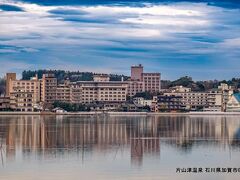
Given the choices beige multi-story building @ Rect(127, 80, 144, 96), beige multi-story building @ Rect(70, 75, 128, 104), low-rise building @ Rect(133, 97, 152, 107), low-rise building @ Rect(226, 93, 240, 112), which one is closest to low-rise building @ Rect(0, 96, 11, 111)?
beige multi-story building @ Rect(70, 75, 128, 104)

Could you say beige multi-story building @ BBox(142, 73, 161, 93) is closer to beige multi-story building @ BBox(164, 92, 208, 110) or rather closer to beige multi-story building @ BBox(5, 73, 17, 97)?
beige multi-story building @ BBox(164, 92, 208, 110)

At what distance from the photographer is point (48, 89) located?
74688 millimetres

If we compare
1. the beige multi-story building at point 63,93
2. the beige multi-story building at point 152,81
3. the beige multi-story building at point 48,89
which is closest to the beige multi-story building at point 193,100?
the beige multi-story building at point 63,93

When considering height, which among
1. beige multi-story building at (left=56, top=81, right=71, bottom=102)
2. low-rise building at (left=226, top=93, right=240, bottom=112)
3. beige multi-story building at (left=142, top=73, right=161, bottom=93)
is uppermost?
beige multi-story building at (left=142, top=73, right=161, bottom=93)

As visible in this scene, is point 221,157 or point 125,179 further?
point 221,157

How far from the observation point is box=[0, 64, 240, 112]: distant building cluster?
70.6m

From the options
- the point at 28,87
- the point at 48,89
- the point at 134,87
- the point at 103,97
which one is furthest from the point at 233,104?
the point at 134,87

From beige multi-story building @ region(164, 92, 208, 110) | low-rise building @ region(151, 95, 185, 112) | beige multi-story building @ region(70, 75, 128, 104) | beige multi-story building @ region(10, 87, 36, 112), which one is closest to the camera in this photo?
beige multi-story building @ region(10, 87, 36, 112)

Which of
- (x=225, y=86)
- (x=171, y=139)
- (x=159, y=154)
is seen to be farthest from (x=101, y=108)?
(x=159, y=154)

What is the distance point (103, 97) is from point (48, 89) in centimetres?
585

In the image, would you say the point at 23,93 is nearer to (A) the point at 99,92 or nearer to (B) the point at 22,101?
(B) the point at 22,101

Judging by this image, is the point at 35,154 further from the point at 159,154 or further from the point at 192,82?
the point at 192,82

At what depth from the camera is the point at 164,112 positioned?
236 feet

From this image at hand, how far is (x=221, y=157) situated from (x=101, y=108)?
58.1 m
